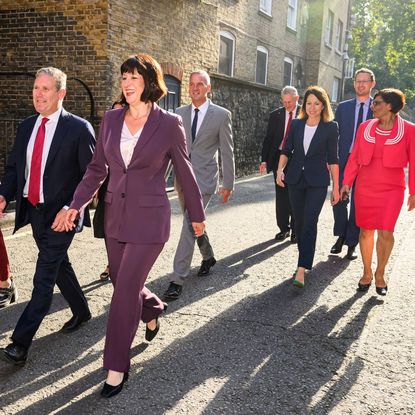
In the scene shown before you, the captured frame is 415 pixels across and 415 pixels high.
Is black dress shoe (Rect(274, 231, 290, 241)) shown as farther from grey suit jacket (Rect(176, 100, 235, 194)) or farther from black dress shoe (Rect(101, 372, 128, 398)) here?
black dress shoe (Rect(101, 372, 128, 398))

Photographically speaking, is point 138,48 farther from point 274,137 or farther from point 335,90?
point 335,90

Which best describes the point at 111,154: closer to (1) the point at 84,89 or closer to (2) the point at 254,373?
(2) the point at 254,373

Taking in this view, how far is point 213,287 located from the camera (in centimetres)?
498

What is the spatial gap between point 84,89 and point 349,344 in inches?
308

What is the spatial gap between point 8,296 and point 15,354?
50.3 inches

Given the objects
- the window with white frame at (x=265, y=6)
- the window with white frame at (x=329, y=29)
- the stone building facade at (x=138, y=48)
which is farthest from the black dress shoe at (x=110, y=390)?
the window with white frame at (x=329, y=29)

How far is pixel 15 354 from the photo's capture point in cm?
321

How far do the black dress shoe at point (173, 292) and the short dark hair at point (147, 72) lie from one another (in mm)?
2148

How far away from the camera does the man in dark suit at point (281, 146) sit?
715 centimetres

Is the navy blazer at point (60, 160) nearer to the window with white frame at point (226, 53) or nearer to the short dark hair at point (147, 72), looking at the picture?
the short dark hair at point (147, 72)

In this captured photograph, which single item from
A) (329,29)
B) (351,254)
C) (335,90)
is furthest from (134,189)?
(335,90)

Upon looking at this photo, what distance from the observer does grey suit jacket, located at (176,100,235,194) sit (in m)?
4.87

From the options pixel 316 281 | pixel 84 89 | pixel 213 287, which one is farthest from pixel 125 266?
pixel 84 89

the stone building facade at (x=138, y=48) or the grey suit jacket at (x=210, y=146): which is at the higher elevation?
the stone building facade at (x=138, y=48)
